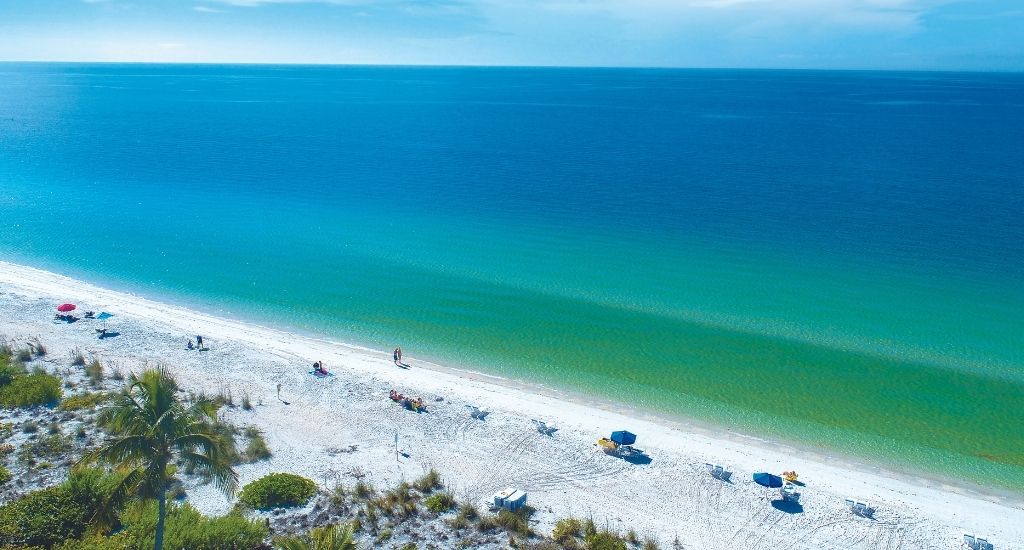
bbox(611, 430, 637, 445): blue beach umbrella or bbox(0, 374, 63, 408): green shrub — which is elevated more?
bbox(611, 430, 637, 445): blue beach umbrella

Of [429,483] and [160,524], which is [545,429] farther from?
[160,524]

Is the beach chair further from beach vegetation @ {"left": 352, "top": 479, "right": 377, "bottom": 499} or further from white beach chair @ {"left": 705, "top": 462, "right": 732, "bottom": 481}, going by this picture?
beach vegetation @ {"left": 352, "top": 479, "right": 377, "bottom": 499}

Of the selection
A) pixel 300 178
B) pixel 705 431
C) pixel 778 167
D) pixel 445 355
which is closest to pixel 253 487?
pixel 445 355

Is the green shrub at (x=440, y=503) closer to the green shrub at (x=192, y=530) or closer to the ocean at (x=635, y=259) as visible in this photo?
the green shrub at (x=192, y=530)

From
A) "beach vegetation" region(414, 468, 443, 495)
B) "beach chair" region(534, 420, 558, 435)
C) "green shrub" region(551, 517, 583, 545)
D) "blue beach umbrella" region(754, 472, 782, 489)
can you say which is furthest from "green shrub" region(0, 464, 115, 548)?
"blue beach umbrella" region(754, 472, 782, 489)

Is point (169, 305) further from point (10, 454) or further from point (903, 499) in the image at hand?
point (903, 499)
